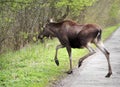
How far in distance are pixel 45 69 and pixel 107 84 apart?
3196mm

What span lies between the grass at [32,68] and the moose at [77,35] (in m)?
0.95

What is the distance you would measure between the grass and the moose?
3.11 ft

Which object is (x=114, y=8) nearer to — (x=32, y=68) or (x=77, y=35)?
(x=77, y=35)

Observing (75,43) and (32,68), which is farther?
(32,68)

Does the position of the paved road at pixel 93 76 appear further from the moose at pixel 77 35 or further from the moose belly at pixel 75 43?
the moose belly at pixel 75 43

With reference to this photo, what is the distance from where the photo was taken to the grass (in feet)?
38.2

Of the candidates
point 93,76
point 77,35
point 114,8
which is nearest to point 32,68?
point 77,35

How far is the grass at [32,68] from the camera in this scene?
11.6 m

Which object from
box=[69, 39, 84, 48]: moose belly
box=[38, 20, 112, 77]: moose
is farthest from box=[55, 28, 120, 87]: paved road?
box=[69, 39, 84, 48]: moose belly

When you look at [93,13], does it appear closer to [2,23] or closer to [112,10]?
[112,10]

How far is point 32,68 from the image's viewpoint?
551 inches

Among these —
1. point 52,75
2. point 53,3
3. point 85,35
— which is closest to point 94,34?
point 85,35

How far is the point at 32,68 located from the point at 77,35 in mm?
1972

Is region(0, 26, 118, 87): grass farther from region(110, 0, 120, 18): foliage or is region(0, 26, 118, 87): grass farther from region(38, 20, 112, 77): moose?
region(110, 0, 120, 18): foliage
